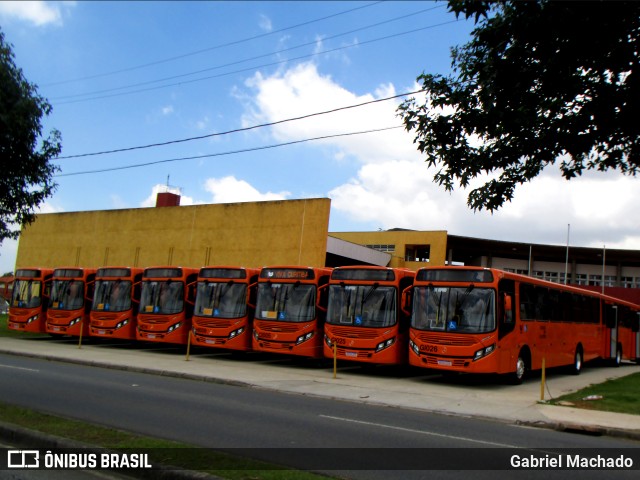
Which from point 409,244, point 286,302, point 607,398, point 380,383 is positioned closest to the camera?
point 607,398

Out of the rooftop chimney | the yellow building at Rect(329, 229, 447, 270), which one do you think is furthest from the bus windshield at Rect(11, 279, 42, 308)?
the yellow building at Rect(329, 229, 447, 270)

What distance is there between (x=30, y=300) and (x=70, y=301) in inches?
114

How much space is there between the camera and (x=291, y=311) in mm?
19547

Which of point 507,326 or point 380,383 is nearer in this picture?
point 507,326

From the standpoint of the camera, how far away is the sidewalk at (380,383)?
38.1ft

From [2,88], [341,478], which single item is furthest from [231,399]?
[2,88]

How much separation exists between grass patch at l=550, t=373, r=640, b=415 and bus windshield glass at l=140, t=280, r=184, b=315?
14261 millimetres

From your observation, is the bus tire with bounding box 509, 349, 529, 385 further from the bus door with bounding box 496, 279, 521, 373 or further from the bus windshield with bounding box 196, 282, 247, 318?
the bus windshield with bounding box 196, 282, 247, 318

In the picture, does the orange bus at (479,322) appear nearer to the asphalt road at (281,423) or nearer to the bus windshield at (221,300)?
the asphalt road at (281,423)

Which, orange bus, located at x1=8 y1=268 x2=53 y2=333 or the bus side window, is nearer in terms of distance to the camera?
the bus side window

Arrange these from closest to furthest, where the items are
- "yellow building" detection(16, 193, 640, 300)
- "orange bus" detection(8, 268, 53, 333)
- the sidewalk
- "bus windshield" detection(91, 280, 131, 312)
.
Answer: the sidewalk < "bus windshield" detection(91, 280, 131, 312) < "orange bus" detection(8, 268, 53, 333) < "yellow building" detection(16, 193, 640, 300)

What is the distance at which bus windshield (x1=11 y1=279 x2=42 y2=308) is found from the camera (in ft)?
90.0

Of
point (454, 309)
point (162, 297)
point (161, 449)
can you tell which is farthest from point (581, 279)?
point (161, 449)

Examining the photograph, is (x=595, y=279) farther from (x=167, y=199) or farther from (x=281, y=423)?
(x=281, y=423)
